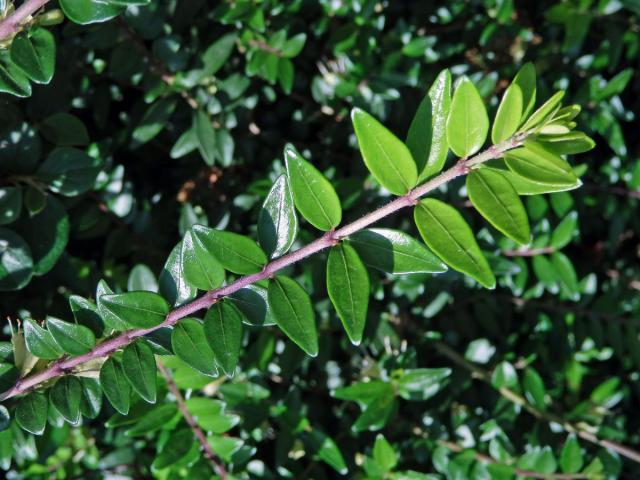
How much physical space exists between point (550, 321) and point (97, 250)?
1223 mm

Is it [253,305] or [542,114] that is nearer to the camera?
[542,114]

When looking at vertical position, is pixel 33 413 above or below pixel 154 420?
above

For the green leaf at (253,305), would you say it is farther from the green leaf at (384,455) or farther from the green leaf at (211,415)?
the green leaf at (384,455)

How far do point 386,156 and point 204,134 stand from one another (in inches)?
32.0

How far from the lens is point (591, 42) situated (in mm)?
2246

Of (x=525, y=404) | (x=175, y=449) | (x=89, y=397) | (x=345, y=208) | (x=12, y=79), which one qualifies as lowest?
(x=525, y=404)

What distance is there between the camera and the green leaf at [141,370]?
3.50 ft

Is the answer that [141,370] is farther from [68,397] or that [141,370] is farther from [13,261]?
[13,261]

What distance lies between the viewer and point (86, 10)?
3.51ft

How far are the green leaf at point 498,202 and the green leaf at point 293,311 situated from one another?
0.27 m

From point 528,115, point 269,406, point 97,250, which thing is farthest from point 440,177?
point 97,250

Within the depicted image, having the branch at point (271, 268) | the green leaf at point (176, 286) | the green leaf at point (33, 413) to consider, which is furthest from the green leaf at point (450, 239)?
the green leaf at point (33, 413)

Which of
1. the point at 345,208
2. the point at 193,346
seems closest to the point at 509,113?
the point at 193,346

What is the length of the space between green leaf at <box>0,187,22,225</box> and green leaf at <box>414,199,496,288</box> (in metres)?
0.81
